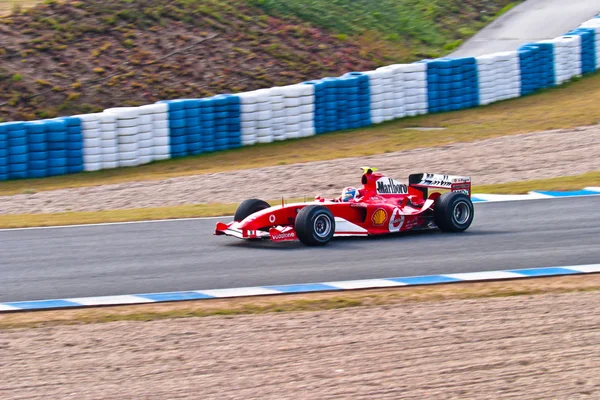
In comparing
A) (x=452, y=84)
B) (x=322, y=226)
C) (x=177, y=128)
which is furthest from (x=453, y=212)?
(x=452, y=84)

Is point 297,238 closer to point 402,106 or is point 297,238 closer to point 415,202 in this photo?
point 415,202

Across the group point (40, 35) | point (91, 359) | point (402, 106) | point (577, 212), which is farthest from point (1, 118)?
point (91, 359)

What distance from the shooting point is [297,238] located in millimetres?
10945

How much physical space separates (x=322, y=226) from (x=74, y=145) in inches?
359

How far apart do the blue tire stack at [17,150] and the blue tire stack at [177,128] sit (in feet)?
9.55

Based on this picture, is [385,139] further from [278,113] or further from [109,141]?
[109,141]

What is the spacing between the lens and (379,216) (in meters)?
11.3

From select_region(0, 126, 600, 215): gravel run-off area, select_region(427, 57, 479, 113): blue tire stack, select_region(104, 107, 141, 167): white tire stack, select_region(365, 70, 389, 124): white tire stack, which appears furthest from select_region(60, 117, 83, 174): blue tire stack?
select_region(427, 57, 479, 113): blue tire stack

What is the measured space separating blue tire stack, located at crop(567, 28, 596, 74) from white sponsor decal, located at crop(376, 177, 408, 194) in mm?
15526

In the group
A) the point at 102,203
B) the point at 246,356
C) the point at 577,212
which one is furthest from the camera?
the point at 102,203

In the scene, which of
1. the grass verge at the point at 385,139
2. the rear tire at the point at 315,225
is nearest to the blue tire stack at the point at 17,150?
the grass verge at the point at 385,139

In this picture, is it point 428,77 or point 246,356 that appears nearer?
point 246,356

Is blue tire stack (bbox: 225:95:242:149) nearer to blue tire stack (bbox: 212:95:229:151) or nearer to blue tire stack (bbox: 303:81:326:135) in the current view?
blue tire stack (bbox: 212:95:229:151)

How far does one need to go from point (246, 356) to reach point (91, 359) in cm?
114
